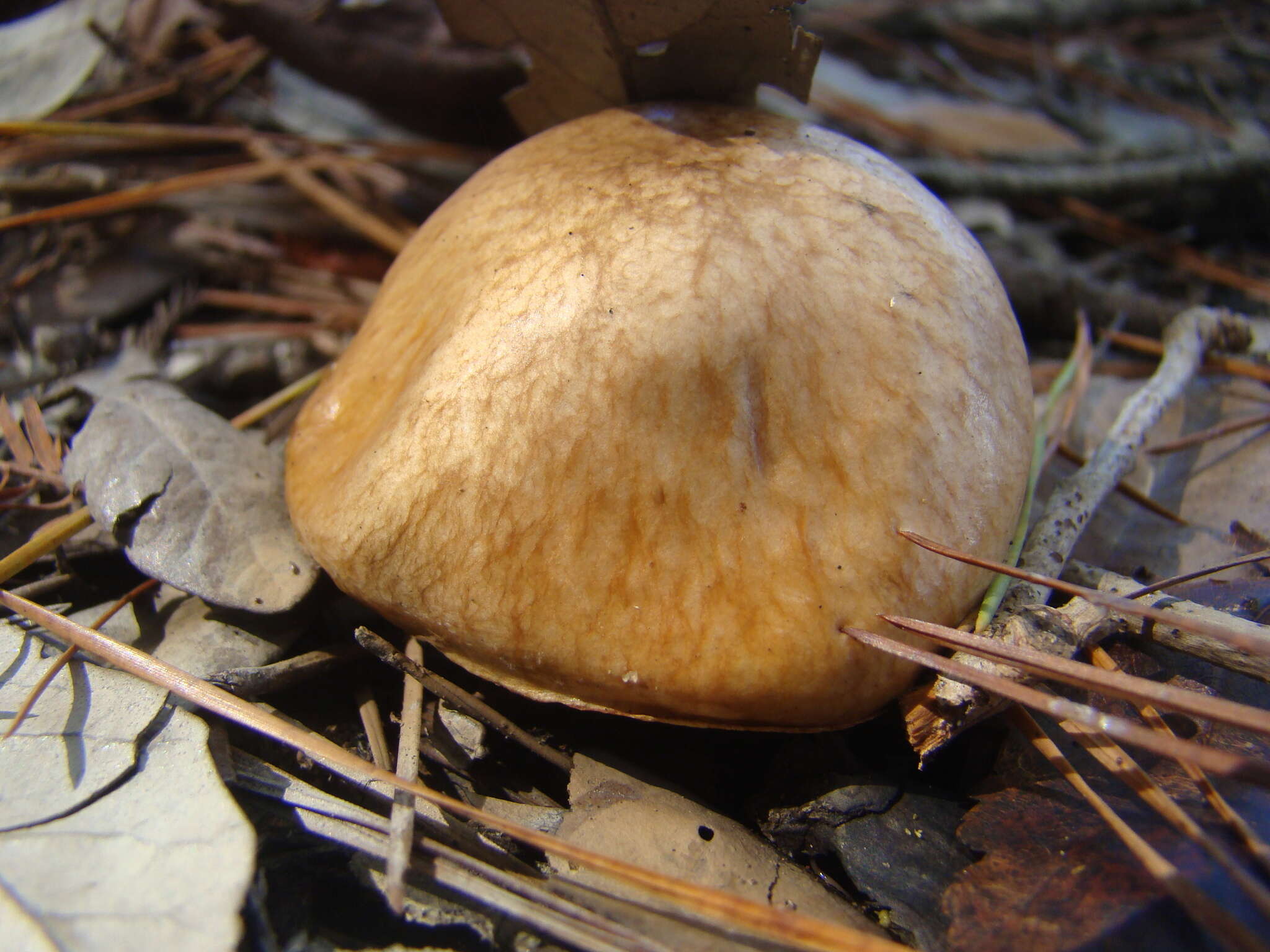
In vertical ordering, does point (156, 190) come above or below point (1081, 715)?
above

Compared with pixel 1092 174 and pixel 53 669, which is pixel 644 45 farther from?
pixel 1092 174

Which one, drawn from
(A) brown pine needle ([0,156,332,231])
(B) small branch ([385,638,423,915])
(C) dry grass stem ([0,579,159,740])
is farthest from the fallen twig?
(A) brown pine needle ([0,156,332,231])

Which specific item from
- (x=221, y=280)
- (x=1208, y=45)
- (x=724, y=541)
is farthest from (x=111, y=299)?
(x=1208, y=45)

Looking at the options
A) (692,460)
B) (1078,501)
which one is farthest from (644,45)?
(1078,501)

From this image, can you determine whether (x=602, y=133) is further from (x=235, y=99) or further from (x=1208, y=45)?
(x=1208, y=45)

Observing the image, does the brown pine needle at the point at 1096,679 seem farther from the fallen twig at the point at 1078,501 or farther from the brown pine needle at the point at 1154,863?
the brown pine needle at the point at 1154,863

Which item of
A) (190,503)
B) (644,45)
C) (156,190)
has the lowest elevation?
(190,503)
